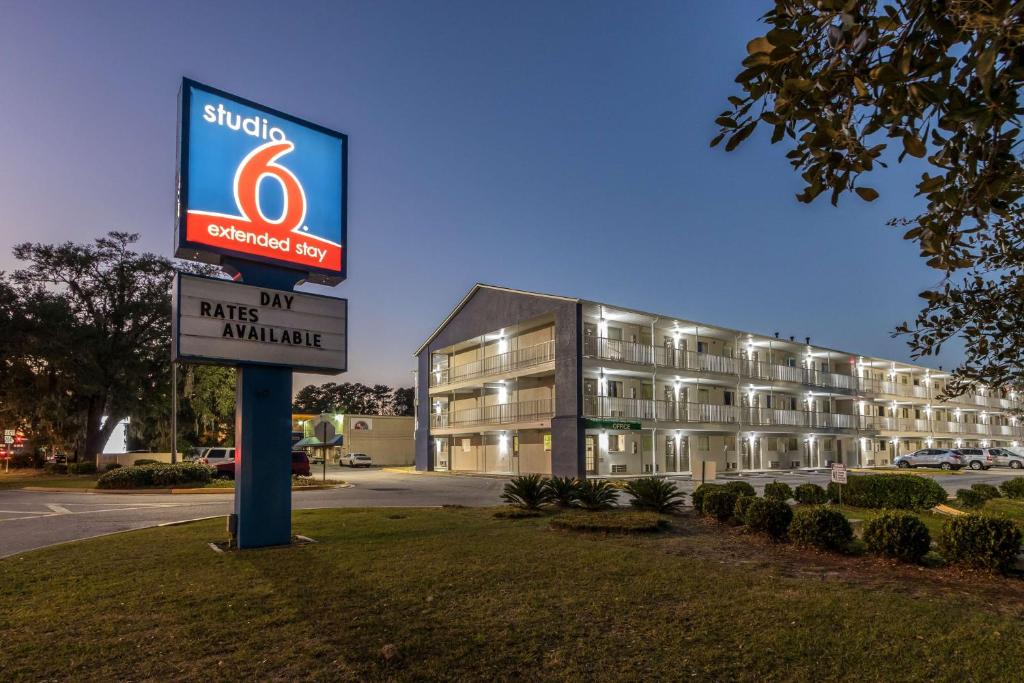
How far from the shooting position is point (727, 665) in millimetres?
4957

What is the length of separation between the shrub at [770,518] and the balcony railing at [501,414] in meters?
22.5

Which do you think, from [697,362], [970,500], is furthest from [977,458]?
[970,500]

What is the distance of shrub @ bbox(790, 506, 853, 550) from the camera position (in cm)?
956

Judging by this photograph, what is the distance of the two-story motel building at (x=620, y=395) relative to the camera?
32.9 meters

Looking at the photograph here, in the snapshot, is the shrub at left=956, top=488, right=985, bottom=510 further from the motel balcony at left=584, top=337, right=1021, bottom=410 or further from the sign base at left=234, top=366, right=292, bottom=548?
the sign base at left=234, top=366, right=292, bottom=548

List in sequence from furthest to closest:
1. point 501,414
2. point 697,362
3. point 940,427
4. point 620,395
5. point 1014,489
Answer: point 940,427 < point 697,362 < point 501,414 < point 620,395 < point 1014,489

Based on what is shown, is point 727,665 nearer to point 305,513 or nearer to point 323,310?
point 323,310

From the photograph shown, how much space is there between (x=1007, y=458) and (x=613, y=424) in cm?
3598

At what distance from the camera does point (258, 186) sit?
11.6 m

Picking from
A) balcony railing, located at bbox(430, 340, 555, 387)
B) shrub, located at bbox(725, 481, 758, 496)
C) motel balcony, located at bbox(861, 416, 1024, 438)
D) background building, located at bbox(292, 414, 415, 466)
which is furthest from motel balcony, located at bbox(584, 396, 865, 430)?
background building, located at bbox(292, 414, 415, 466)

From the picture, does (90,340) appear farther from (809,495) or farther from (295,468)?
(809,495)

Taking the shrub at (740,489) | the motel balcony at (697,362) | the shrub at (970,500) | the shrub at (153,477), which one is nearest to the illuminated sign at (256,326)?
the shrub at (740,489)

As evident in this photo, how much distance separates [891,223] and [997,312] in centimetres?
169

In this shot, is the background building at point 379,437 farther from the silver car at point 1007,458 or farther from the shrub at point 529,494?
the silver car at point 1007,458
